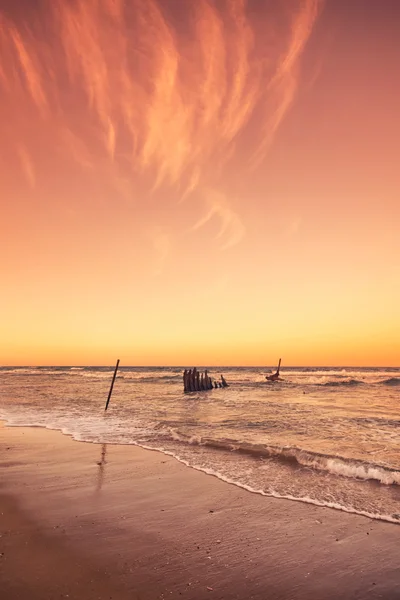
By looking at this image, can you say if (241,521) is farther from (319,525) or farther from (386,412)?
(386,412)

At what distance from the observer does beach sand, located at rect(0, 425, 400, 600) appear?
4965mm

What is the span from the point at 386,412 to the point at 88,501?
2270 centimetres

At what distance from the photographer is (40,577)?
5.02 meters

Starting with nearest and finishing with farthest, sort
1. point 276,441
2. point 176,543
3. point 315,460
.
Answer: point 176,543
point 315,460
point 276,441

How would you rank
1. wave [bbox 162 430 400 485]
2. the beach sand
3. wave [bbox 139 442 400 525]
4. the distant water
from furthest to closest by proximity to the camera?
wave [bbox 162 430 400 485]
the distant water
wave [bbox 139 442 400 525]
the beach sand

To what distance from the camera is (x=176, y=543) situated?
20.6 feet

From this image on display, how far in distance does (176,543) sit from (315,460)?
719cm

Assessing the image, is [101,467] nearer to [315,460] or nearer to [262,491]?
[262,491]

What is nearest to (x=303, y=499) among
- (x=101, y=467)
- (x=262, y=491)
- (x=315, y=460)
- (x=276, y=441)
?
(x=262, y=491)

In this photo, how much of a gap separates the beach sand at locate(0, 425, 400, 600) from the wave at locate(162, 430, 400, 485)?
3335 mm

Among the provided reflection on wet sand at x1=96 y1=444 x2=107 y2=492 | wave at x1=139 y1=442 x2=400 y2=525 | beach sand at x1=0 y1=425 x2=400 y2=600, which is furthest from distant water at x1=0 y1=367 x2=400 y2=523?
reflection on wet sand at x1=96 y1=444 x2=107 y2=492

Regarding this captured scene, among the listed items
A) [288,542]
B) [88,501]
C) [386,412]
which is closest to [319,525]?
[288,542]

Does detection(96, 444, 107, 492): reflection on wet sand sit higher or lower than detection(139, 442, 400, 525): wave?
higher

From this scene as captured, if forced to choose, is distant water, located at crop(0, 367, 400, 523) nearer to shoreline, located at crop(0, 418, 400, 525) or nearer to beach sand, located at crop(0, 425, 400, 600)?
shoreline, located at crop(0, 418, 400, 525)
